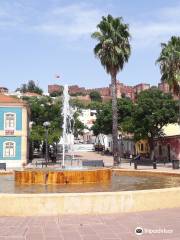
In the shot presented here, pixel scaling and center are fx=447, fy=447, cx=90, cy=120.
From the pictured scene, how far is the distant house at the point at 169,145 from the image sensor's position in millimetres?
48438

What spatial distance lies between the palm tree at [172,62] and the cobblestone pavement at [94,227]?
28.4m

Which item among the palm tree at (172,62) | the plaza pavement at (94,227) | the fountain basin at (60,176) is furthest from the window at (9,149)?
the plaza pavement at (94,227)

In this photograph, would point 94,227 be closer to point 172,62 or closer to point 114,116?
point 114,116

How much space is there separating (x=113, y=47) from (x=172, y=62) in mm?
5476

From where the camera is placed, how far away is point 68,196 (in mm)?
11055

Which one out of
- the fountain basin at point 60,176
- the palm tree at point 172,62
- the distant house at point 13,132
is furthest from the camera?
the distant house at point 13,132

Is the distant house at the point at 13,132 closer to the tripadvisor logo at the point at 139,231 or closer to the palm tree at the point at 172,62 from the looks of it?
the palm tree at the point at 172,62

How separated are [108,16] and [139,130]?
12876mm

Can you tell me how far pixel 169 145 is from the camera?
167 feet

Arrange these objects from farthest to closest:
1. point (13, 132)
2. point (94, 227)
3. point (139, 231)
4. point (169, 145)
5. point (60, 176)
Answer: point (169, 145)
point (13, 132)
point (60, 176)
point (94, 227)
point (139, 231)

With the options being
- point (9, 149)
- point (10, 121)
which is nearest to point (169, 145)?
point (9, 149)

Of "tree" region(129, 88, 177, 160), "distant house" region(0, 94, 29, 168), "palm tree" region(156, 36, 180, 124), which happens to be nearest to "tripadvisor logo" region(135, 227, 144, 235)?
"palm tree" region(156, 36, 180, 124)

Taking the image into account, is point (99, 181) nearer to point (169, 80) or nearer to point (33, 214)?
point (33, 214)

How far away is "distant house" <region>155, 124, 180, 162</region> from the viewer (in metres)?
48.4
